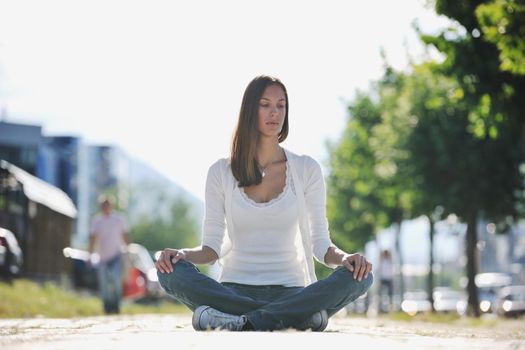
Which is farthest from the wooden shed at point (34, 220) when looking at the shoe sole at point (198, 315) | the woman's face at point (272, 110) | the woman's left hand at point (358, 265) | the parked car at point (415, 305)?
the woman's left hand at point (358, 265)

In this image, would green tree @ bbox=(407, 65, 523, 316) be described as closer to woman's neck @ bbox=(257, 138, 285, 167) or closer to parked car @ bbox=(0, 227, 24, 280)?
parked car @ bbox=(0, 227, 24, 280)

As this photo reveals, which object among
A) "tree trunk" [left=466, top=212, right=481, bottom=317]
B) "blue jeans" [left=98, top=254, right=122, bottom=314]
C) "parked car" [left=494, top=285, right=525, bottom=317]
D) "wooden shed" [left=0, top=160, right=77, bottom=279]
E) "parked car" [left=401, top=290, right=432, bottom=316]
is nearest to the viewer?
"blue jeans" [left=98, top=254, right=122, bottom=314]

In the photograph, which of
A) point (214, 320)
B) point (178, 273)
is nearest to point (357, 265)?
point (214, 320)

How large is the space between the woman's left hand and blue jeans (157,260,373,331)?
0.06 meters

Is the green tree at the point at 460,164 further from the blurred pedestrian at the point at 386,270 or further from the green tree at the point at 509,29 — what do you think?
the green tree at the point at 509,29

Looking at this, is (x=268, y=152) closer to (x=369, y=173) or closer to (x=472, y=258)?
(x=472, y=258)

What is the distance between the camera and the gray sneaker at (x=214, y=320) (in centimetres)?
643

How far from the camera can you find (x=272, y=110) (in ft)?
22.9

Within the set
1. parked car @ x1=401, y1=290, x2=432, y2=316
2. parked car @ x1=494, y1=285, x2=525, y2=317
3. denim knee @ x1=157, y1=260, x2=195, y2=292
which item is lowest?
parked car @ x1=401, y1=290, x2=432, y2=316

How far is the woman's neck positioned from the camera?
720 cm

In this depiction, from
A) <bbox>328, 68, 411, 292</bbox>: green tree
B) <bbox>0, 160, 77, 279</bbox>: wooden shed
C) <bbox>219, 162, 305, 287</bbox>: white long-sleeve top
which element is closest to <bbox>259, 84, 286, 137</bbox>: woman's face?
<bbox>219, 162, 305, 287</bbox>: white long-sleeve top

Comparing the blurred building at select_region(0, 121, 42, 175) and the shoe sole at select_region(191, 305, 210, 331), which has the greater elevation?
the blurred building at select_region(0, 121, 42, 175)

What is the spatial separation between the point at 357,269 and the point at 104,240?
37.7 feet

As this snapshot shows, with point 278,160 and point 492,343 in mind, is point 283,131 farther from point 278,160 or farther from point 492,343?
point 492,343
